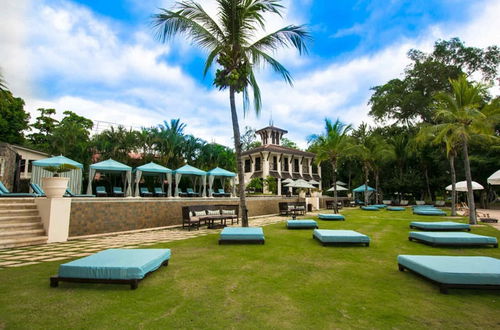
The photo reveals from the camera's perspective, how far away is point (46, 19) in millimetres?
8875

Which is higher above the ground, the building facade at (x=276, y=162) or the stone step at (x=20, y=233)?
the building facade at (x=276, y=162)

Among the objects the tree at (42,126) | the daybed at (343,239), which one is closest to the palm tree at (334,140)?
the daybed at (343,239)

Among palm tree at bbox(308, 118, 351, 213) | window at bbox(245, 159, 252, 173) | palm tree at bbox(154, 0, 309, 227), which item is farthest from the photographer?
window at bbox(245, 159, 252, 173)

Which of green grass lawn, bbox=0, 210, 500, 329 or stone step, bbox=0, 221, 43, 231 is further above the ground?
stone step, bbox=0, 221, 43, 231

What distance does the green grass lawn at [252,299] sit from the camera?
2.73m

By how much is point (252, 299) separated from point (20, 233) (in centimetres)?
754

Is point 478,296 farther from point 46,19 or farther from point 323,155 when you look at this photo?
point 323,155

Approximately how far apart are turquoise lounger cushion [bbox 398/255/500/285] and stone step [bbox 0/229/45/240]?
967 centimetres

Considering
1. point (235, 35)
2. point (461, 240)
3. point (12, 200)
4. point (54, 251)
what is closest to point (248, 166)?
point (235, 35)

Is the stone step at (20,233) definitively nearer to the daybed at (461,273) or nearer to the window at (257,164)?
the daybed at (461,273)

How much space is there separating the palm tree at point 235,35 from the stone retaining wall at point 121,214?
444 centimetres

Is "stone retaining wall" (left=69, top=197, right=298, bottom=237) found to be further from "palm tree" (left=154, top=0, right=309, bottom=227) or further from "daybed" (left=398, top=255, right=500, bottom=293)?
"daybed" (left=398, top=255, right=500, bottom=293)

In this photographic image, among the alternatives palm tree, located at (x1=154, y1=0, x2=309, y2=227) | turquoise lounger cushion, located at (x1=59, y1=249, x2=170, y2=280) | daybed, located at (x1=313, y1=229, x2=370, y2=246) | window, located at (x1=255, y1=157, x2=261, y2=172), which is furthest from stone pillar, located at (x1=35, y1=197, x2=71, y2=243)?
window, located at (x1=255, y1=157, x2=261, y2=172)

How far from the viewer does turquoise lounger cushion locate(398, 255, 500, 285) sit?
3.59 m
